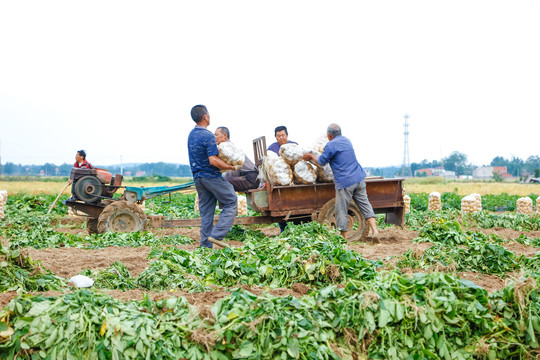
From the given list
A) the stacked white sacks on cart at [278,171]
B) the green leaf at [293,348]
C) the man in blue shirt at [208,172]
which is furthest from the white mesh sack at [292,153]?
the green leaf at [293,348]

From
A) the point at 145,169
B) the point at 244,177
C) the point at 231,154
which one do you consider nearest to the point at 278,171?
the point at 244,177

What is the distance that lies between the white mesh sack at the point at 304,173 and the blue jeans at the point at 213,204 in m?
1.48

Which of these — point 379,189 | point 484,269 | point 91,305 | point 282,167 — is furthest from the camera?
point 379,189

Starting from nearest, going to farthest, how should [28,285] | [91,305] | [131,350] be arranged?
[131,350], [91,305], [28,285]

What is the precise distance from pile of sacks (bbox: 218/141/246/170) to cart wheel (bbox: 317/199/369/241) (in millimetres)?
2036

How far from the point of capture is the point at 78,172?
9.24 m

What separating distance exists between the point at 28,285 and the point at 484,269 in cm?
497


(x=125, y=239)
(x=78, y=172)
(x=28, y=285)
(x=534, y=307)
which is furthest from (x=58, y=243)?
(x=534, y=307)

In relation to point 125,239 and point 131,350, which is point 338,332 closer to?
point 131,350

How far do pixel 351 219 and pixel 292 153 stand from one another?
1778mm

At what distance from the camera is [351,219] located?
8.20 meters

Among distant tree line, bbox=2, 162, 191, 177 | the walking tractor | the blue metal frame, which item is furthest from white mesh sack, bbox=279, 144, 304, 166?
distant tree line, bbox=2, 162, 191, 177

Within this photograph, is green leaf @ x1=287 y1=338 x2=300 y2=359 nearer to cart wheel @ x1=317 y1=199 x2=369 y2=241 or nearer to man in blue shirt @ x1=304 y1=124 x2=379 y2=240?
man in blue shirt @ x1=304 y1=124 x2=379 y2=240

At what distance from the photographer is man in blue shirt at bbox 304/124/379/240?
7488mm
